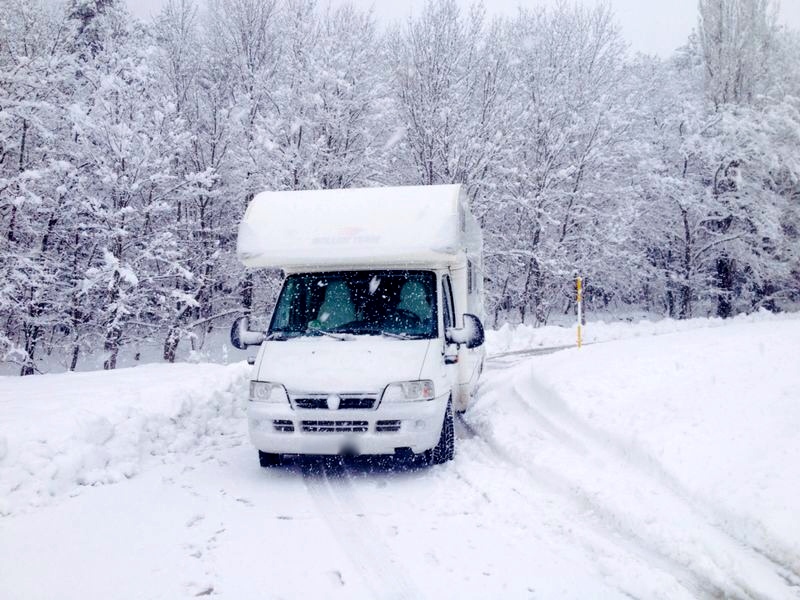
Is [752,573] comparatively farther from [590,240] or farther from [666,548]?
[590,240]

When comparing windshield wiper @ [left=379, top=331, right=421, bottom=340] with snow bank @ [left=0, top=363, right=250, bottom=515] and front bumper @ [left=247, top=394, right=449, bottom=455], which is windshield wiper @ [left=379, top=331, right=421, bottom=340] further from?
snow bank @ [left=0, top=363, right=250, bottom=515]

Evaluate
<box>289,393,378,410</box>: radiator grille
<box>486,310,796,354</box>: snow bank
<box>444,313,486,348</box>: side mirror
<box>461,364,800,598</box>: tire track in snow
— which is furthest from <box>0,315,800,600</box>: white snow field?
<box>486,310,796,354</box>: snow bank

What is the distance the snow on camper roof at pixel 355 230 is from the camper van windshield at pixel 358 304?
0.83 ft

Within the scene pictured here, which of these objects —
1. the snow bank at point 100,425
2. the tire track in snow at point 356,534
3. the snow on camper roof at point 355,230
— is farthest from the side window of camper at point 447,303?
the snow bank at point 100,425

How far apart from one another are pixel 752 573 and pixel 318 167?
64.6 ft

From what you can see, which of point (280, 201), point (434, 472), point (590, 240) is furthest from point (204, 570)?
point (590, 240)

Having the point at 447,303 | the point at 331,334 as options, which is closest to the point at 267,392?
the point at 331,334

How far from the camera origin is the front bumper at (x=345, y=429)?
6.59 meters

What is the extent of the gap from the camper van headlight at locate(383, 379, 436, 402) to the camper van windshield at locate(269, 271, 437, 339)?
2.76 feet

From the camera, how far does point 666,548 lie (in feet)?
15.5

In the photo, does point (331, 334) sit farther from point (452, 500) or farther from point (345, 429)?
point (452, 500)

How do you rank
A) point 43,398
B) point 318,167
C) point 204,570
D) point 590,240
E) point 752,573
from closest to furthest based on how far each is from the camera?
point 752,573 < point 204,570 < point 43,398 < point 318,167 < point 590,240

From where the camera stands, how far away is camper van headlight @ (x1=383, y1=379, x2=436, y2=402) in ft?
21.8

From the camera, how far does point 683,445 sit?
6.06 m
